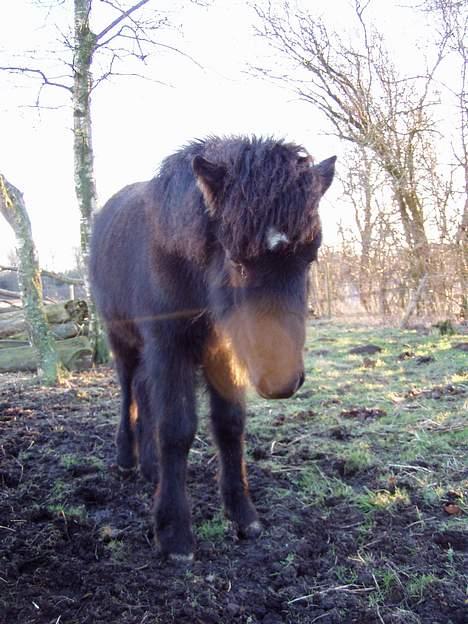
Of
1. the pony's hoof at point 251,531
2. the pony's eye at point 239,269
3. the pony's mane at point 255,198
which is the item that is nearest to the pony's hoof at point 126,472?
the pony's hoof at point 251,531

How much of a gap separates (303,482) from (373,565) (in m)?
1.13

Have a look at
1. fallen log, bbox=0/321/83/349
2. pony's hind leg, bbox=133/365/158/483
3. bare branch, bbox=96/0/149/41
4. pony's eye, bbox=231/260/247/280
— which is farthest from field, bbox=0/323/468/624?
bare branch, bbox=96/0/149/41

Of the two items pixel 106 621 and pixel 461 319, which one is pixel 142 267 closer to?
pixel 106 621

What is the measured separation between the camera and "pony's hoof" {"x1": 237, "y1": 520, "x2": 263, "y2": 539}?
310 cm

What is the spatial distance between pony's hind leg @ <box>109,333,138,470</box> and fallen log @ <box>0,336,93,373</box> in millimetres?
4269

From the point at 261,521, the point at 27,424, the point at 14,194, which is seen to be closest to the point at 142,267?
the point at 261,521

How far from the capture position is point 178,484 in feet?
10.2

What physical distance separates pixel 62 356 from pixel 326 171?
6.85 m

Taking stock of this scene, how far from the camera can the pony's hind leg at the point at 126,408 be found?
4316 millimetres

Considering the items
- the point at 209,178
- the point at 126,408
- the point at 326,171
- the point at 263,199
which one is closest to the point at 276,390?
the point at 263,199

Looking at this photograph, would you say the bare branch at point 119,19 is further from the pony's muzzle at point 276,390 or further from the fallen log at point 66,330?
the pony's muzzle at point 276,390

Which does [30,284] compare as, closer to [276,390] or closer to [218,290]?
[218,290]

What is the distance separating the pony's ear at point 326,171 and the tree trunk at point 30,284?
5674mm

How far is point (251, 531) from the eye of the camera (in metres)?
3.11
